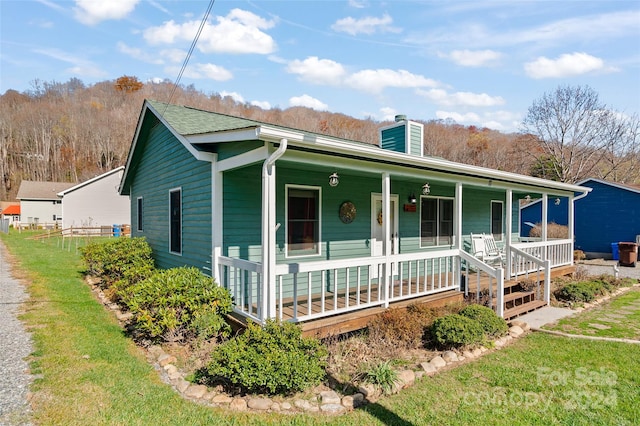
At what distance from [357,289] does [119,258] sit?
6406 mm

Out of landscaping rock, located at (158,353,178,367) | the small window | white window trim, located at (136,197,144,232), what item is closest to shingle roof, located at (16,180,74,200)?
white window trim, located at (136,197,144,232)

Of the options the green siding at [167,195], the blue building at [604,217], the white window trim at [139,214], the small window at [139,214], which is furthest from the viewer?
the blue building at [604,217]

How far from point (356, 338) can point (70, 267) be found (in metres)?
11.2

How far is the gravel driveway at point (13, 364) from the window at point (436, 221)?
7.98 metres

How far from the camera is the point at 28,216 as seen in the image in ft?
122

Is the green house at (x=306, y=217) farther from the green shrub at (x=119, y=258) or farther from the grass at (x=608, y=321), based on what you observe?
the grass at (x=608, y=321)

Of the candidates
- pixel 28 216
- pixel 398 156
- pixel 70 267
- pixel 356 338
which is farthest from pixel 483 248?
pixel 28 216

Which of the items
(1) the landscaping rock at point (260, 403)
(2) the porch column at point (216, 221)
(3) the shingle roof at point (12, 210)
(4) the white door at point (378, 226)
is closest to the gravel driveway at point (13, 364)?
(1) the landscaping rock at point (260, 403)

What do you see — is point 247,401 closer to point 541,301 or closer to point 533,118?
point 541,301

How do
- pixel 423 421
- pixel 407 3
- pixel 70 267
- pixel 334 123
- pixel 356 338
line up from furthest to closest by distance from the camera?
pixel 334 123 → pixel 70 267 → pixel 407 3 → pixel 356 338 → pixel 423 421

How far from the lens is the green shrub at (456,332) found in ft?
16.8

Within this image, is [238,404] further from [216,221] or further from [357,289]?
[216,221]

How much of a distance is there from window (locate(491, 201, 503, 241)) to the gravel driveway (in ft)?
37.8

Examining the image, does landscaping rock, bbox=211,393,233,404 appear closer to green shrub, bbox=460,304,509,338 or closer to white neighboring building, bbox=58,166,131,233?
green shrub, bbox=460,304,509,338
